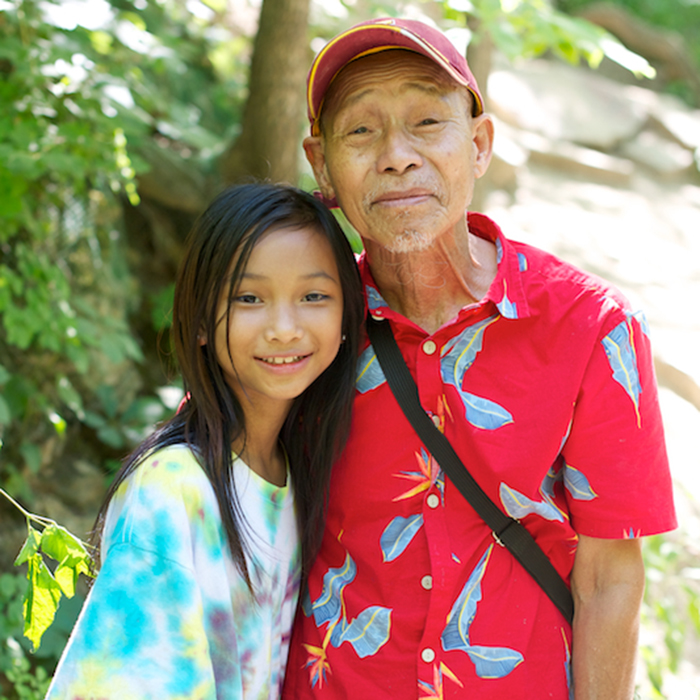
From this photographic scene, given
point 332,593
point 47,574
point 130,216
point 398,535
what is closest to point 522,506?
point 398,535

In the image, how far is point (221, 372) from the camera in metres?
1.76

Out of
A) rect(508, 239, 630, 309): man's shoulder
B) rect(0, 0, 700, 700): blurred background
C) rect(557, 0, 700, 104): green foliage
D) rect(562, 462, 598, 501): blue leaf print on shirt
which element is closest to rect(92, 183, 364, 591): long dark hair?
rect(508, 239, 630, 309): man's shoulder

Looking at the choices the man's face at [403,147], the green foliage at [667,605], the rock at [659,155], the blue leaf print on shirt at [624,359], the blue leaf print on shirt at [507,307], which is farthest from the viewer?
the rock at [659,155]

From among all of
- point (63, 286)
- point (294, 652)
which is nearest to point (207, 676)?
point (294, 652)

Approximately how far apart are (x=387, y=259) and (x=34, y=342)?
207cm

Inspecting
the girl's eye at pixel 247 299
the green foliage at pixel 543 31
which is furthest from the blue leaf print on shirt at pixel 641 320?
the green foliage at pixel 543 31

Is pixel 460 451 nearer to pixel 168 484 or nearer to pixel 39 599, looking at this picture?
pixel 168 484

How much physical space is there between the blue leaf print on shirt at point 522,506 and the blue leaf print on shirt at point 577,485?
0.20 ft

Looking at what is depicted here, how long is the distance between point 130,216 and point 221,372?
3168mm

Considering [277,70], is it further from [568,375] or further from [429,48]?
[568,375]

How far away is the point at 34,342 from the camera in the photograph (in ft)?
10.8

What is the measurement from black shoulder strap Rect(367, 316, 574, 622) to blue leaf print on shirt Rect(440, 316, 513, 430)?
87 mm

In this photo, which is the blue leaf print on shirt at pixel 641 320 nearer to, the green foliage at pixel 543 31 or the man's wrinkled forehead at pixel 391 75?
the man's wrinkled forehead at pixel 391 75

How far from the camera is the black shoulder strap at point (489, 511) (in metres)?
1.65
